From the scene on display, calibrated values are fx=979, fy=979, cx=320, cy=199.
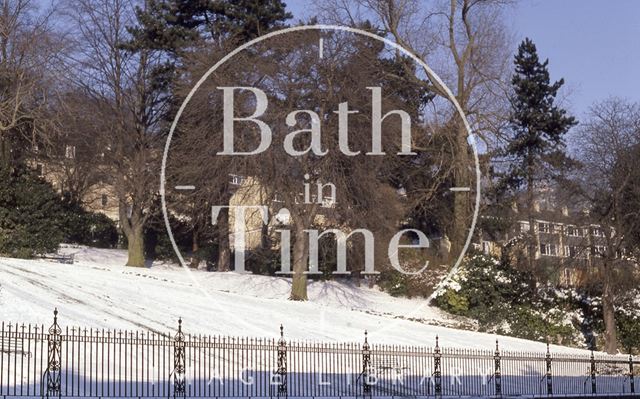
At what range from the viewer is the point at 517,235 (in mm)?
45312


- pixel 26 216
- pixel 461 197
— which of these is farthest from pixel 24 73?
pixel 461 197

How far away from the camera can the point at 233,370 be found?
22.0 metres

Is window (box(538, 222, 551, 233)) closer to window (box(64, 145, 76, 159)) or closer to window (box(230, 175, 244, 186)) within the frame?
window (box(230, 175, 244, 186))

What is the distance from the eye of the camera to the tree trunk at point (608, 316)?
38.4 metres

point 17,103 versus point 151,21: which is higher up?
point 151,21

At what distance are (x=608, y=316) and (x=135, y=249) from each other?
2099 cm

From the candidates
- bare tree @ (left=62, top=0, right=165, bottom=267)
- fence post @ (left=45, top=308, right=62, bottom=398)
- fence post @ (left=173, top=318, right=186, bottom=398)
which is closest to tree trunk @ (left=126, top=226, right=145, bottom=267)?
bare tree @ (left=62, top=0, right=165, bottom=267)

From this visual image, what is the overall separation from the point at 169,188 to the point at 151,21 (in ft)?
27.2

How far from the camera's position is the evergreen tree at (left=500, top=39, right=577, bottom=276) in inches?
1766

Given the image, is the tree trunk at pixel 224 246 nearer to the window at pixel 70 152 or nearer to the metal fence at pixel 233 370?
the window at pixel 70 152

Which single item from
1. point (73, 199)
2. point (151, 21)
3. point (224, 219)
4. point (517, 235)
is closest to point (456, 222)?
point (517, 235)

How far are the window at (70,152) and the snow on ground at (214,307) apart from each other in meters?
11.7

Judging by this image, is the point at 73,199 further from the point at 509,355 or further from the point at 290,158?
the point at 509,355

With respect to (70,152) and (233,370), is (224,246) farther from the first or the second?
→ (233,370)
